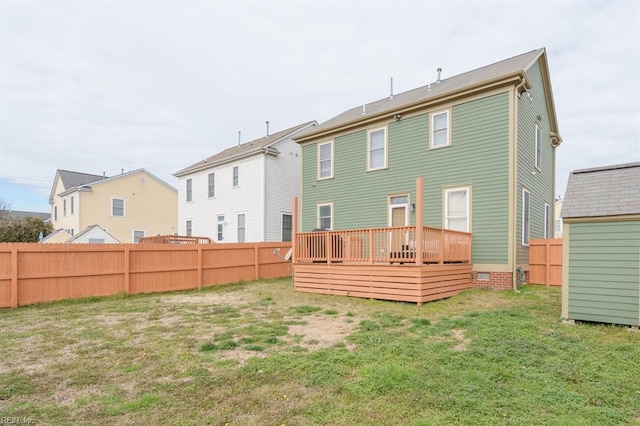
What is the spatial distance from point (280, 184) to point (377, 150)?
645 cm

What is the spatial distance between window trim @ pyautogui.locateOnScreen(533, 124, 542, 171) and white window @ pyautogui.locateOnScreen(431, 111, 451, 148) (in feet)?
10.7

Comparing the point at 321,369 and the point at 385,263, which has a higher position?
the point at 385,263

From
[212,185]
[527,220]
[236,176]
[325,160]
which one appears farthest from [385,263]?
[212,185]

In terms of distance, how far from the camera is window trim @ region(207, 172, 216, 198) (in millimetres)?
19720

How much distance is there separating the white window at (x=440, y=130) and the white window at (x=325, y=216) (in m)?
4.81

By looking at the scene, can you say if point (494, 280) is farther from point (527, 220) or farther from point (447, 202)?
point (447, 202)

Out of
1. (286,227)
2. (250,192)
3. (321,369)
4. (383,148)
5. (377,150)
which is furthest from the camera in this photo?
(286,227)

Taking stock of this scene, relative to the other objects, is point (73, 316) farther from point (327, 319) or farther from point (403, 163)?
point (403, 163)

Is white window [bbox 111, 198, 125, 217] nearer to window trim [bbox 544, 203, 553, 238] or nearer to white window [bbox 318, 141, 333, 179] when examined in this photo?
white window [bbox 318, 141, 333, 179]

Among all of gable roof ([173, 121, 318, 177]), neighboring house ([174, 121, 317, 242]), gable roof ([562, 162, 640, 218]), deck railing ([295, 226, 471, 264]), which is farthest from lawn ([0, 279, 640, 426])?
gable roof ([173, 121, 318, 177])

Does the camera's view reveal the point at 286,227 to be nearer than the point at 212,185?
Yes

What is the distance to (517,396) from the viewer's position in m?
3.25

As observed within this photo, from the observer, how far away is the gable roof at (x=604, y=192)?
5570 mm

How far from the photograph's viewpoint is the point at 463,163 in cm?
1051
